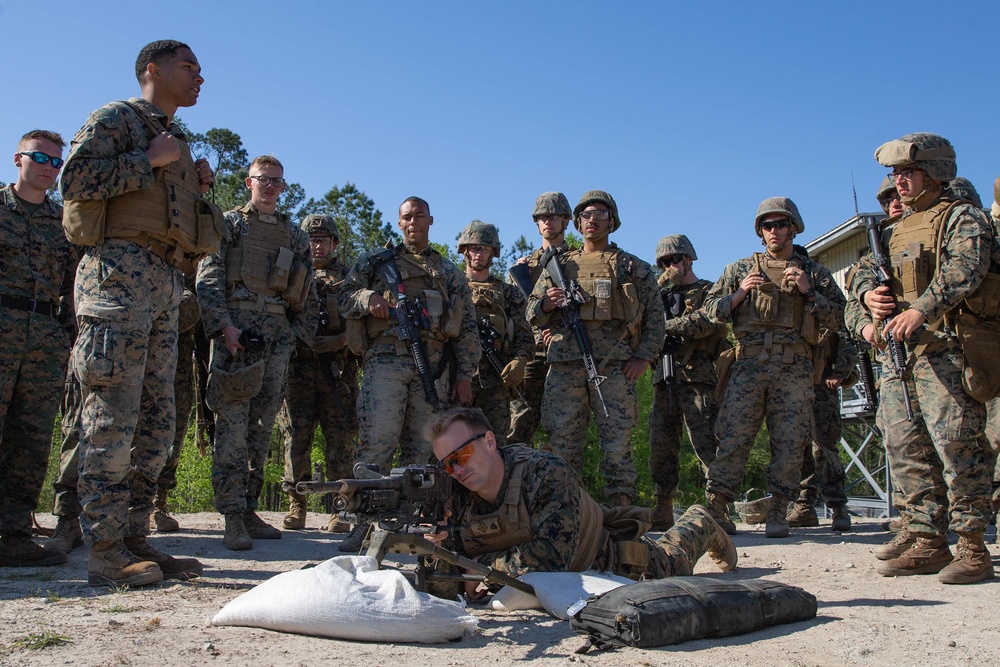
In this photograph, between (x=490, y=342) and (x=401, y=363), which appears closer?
(x=401, y=363)

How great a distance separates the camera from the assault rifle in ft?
22.6

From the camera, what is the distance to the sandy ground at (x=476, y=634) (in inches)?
132

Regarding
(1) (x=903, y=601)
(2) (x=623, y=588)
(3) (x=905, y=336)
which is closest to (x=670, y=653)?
(2) (x=623, y=588)

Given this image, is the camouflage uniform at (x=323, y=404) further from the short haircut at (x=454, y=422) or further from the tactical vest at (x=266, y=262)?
the short haircut at (x=454, y=422)

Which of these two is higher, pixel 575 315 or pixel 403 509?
pixel 575 315

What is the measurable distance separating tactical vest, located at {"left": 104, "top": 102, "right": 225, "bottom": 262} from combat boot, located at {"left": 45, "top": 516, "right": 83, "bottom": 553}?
2.40 metres

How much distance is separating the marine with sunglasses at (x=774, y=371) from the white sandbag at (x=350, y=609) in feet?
14.4

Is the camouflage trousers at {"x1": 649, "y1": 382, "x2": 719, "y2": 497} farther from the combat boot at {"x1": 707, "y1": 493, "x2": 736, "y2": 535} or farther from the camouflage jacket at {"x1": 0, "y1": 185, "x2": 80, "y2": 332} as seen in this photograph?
the camouflage jacket at {"x1": 0, "y1": 185, "x2": 80, "y2": 332}

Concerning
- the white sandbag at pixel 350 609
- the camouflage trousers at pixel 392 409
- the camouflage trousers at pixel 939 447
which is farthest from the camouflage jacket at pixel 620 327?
the white sandbag at pixel 350 609

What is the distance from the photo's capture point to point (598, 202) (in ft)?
26.7

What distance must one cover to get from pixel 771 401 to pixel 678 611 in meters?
4.36

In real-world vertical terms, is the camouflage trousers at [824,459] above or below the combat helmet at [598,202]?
below

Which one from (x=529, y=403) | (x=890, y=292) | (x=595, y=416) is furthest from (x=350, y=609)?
(x=529, y=403)

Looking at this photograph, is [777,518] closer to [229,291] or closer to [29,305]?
[229,291]
